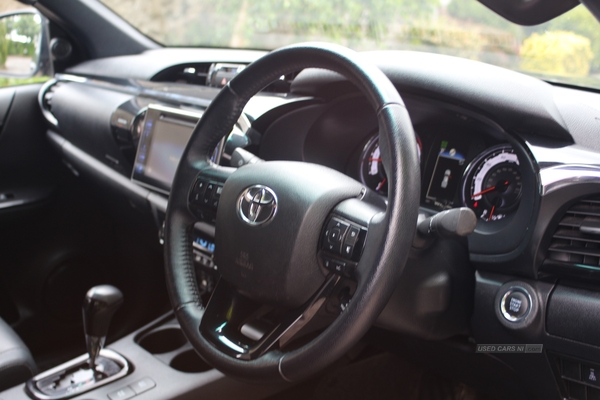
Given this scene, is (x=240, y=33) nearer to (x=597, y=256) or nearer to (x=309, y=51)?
(x=309, y=51)

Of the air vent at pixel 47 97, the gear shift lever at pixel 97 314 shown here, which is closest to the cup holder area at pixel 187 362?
the gear shift lever at pixel 97 314

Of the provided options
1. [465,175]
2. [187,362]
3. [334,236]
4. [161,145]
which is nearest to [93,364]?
[187,362]

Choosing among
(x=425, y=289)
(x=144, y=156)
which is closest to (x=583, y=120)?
(x=425, y=289)

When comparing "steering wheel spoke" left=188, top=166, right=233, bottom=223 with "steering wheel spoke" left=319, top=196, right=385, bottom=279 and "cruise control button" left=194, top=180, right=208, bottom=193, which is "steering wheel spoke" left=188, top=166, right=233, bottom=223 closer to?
"cruise control button" left=194, top=180, right=208, bottom=193

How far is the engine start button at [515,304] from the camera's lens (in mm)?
1095

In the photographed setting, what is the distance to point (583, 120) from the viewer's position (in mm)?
1111

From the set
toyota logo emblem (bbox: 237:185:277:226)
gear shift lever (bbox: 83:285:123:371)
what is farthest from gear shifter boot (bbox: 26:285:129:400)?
toyota logo emblem (bbox: 237:185:277:226)

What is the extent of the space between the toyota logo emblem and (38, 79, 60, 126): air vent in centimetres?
171

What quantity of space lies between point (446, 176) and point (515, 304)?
34 cm

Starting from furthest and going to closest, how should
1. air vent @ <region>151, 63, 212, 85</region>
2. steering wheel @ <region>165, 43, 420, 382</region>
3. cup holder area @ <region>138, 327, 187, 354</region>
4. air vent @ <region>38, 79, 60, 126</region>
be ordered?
1. air vent @ <region>38, 79, 60, 126</region>
2. air vent @ <region>151, 63, 212, 85</region>
3. cup holder area @ <region>138, 327, 187, 354</region>
4. steering wheel @ <region>165, 43, 420, 382</region>

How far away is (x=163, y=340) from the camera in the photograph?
1.73 metres

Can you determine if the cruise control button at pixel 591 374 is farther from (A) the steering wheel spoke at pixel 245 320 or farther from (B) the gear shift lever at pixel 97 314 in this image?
(B) the gear shift lever at pixel 97 314

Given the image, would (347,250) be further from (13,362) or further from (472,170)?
(13,362)

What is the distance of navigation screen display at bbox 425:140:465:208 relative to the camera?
1.33m
